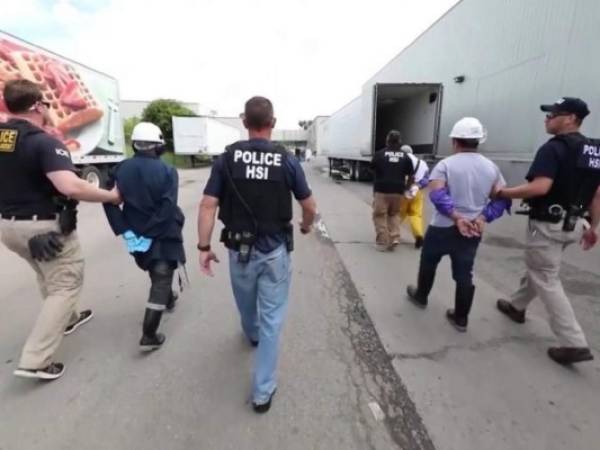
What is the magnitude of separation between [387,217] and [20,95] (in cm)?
488

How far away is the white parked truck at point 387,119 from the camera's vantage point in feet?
41.3

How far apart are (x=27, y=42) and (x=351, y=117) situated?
1198cm

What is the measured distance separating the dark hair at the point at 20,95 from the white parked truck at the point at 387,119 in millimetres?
11586

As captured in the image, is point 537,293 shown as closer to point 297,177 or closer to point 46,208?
point 297,177

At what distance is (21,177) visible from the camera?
2355 mm

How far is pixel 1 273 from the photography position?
4.73 metres

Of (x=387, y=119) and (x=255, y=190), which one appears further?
(x=387, y=119)

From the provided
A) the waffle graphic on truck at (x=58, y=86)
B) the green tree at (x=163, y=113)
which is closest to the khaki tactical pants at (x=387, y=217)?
the waffle graphic on truck at (x=58, y=86)

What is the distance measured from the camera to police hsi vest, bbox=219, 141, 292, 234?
6.86ft

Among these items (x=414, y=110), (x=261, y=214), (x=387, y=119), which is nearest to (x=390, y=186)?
(x=261, y=214)

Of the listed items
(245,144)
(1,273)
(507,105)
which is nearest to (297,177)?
(245,144)

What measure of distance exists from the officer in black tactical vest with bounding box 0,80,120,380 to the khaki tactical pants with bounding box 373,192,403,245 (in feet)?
13.3

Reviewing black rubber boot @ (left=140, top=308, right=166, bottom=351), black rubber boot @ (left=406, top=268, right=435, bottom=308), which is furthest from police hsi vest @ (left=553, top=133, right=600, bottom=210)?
black rubber boot @ (left=140, top=308, right=166, bottom=351)

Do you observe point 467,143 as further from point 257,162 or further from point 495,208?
point 257,162
